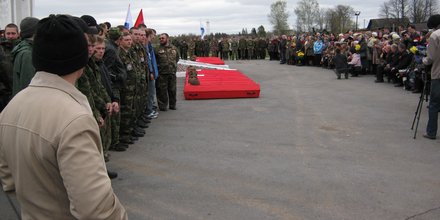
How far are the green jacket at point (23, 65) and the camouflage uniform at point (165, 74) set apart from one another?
529cm

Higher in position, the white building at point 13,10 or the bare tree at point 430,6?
the bare tree at point 430,6

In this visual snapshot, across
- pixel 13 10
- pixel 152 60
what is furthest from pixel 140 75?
pixel 13 10

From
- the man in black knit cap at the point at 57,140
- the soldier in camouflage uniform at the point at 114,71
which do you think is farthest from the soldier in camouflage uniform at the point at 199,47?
the man in black knit cap at the point at 57,140

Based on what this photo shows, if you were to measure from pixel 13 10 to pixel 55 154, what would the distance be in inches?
385

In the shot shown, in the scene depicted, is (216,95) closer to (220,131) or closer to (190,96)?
(190,96)

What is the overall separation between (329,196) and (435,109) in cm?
343

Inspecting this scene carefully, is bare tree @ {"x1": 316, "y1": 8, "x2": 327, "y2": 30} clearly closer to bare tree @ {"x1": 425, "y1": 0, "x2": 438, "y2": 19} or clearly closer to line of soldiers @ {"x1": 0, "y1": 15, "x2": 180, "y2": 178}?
bare tree @ {"x1": 425, "y1": 0, "x2": 438, "y2": 19}

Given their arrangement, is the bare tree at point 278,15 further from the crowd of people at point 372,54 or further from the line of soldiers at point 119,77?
the line of soldiers at point 119,77

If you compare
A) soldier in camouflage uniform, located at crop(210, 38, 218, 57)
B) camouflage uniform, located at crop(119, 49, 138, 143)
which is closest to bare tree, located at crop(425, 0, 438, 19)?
soldier in camouflage uniform, located at crop(210, 38, 218, 57)

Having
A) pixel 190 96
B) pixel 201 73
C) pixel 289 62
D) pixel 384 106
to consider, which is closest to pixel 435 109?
pixel 384 106

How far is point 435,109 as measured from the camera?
7.04 m

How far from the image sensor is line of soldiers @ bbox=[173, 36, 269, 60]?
107ft

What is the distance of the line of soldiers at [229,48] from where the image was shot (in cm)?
3276

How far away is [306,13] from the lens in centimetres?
7706
